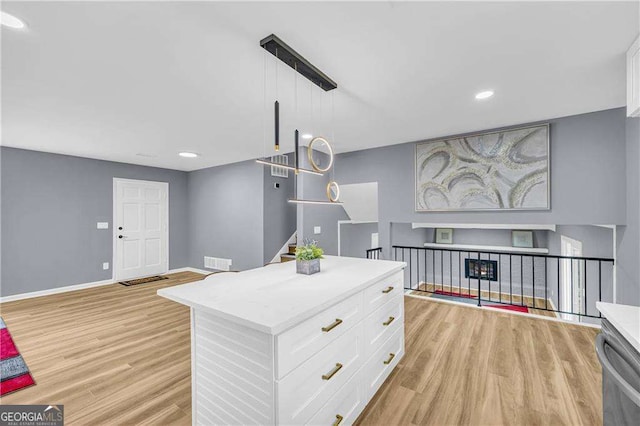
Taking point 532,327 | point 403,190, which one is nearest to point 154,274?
point 403,190

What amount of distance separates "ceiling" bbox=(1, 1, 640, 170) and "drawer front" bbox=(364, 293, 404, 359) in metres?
1.85

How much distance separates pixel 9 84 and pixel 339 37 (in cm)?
272

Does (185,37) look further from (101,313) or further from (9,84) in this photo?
(101,313)

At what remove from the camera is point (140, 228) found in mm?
5910

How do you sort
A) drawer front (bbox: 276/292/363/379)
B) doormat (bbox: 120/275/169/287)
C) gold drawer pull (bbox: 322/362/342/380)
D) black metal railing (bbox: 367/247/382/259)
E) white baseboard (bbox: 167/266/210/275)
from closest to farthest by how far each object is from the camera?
1. drawer front (bbox: 276/292/363/379)
2. gold drawer pull (bbox: 322/362/342/380)
3. black metal railing (bbox: 367/247/382/259)
4. doormat (bbox: 120/275/169/287)
5. white baseboard (bbox: 167/266/210/275)

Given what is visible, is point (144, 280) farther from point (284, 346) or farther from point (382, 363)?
point (284, 346)

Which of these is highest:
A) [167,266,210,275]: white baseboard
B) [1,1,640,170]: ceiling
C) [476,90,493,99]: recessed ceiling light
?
[476,90,493,99]: recessed ceiling light

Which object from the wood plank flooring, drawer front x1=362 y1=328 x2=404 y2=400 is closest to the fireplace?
the wood plank flooring

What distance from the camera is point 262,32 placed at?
169 cm

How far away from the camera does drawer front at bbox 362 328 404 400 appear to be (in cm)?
189

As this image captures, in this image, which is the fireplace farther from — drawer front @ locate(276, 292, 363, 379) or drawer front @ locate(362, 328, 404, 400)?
drawer front @ locate(276, 292, 363, 379)

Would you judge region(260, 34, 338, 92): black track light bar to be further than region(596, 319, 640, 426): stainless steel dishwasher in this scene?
Yes

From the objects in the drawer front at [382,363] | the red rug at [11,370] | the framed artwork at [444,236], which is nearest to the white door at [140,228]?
the red rug at [11,370]

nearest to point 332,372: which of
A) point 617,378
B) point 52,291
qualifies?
point 617,378
